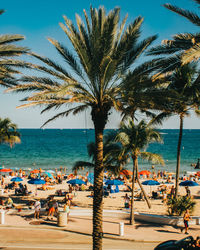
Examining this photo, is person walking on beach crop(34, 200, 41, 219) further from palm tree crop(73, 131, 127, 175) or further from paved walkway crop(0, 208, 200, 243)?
palm tree crop(73, 131, 127, 175)

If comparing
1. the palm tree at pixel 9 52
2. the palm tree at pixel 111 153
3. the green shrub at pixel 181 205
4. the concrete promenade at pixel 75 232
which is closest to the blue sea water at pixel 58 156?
the palm tree at pixel 111 153

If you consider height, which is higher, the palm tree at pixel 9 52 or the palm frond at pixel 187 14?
the palm frond at pixel 187 14

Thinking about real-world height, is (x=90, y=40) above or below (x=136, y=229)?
above

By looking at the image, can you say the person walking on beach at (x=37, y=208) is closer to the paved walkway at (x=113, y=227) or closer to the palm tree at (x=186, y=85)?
the paved walkway at (x=113, y=227)

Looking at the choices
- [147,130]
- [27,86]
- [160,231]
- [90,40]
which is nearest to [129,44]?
[90,40]

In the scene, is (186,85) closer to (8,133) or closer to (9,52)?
(9,52)

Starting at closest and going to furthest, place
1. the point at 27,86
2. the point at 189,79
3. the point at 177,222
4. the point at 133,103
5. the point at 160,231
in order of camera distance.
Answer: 1. the point at 27,86
2. the point at 133,103
3. the point at 160,231
4. the point at 177,222
5. the point at 189,79

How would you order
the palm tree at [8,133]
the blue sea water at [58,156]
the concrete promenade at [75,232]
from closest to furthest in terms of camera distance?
the concrete promenade at [75,232] < the palm tree at [8,133] < the blue sea water at [58,156]

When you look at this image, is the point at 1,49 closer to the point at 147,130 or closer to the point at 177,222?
the point at 147,130

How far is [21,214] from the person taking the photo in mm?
18016

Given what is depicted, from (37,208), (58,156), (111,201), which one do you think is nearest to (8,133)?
(37,208)

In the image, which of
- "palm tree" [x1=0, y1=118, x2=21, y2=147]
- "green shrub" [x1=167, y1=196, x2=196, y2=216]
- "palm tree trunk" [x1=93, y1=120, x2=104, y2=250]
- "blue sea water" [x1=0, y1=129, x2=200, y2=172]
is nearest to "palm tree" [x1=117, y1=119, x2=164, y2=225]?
"green shrub" [x1=167, y1=196, x2=196, y2=216]

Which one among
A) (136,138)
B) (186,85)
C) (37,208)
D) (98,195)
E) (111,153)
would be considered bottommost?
(37,208)

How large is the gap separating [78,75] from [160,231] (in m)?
10.3
